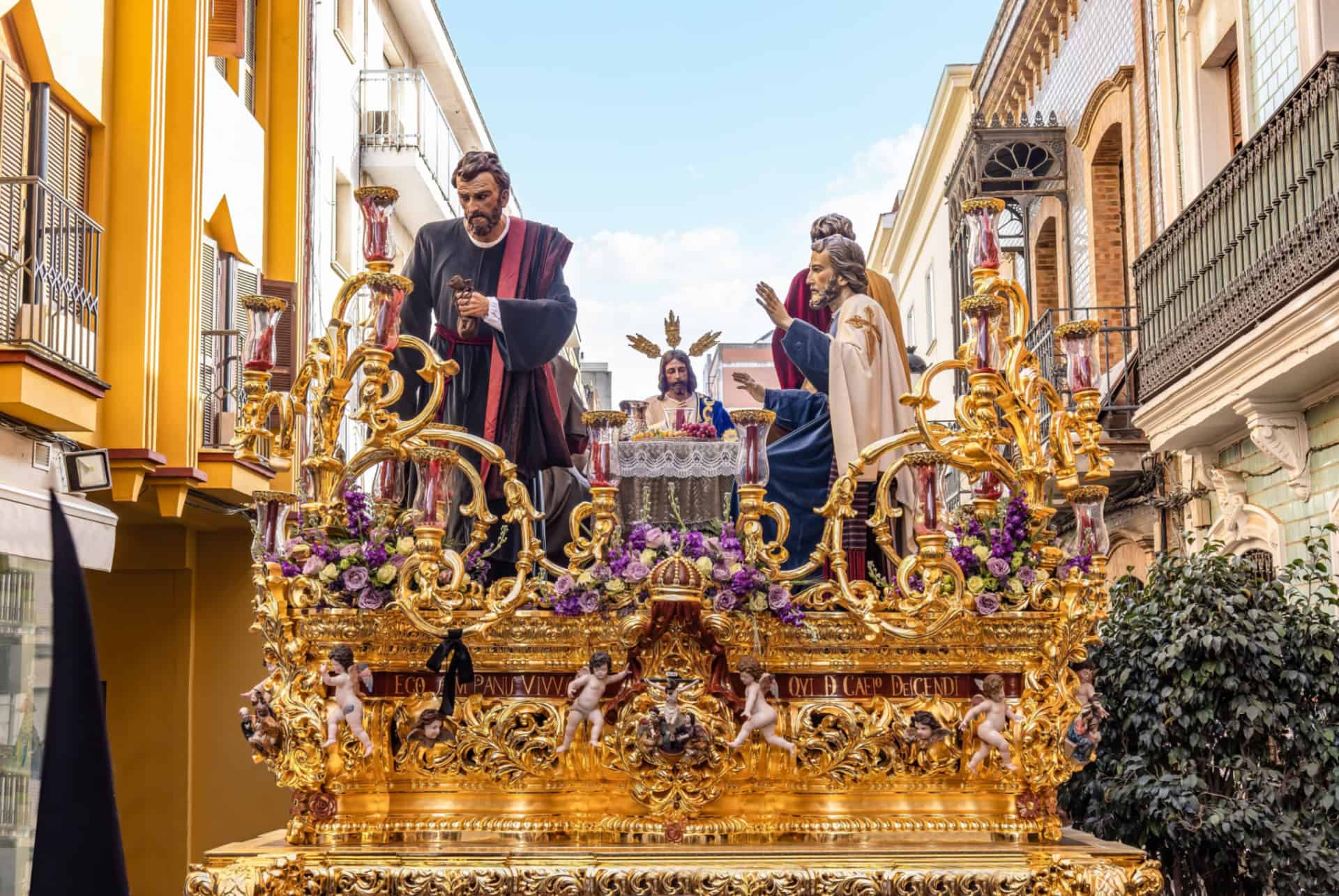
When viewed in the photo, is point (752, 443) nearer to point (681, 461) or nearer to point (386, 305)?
point (681, 461)

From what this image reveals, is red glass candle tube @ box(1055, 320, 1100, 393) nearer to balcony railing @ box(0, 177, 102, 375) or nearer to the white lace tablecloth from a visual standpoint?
the white lace tablecloth

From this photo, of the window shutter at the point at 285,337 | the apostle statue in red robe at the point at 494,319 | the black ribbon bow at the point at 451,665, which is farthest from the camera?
the window shutter at the point at 285,337

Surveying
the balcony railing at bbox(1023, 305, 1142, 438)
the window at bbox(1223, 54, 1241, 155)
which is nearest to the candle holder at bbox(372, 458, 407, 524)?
the balcony railing at bbox(1023, 305, 1142, 438)

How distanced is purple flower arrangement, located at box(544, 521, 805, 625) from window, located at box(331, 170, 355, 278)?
8.95m

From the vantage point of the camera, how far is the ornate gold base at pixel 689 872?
5766 millimetres

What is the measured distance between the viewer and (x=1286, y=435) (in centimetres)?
970

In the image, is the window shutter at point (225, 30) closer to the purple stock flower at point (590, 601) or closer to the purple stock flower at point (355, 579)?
the purple stock flower at point (355, 579)

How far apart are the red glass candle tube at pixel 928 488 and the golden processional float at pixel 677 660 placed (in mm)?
12

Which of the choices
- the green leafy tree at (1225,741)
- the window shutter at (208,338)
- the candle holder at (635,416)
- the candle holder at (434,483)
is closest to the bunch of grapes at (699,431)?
the candle holder at (635,416)

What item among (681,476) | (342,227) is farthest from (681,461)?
(342,227)

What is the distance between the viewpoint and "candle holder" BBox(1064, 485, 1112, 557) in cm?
600

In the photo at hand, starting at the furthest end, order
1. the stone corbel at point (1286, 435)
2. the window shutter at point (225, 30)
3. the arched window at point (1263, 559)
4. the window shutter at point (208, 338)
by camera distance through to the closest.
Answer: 1. the window shutter at point (225, 30)
2. the window shutter at point (208, 338)
3. the arched window at point (1263, 559)
4. the stone corbel at point (1286, 435)

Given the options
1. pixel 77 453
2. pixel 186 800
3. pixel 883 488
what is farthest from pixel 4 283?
pixel 186 800

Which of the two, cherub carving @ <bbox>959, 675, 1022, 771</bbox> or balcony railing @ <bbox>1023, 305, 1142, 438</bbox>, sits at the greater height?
balcony railing @ <bbox>1023, 305, 1142, 438</bbox>
